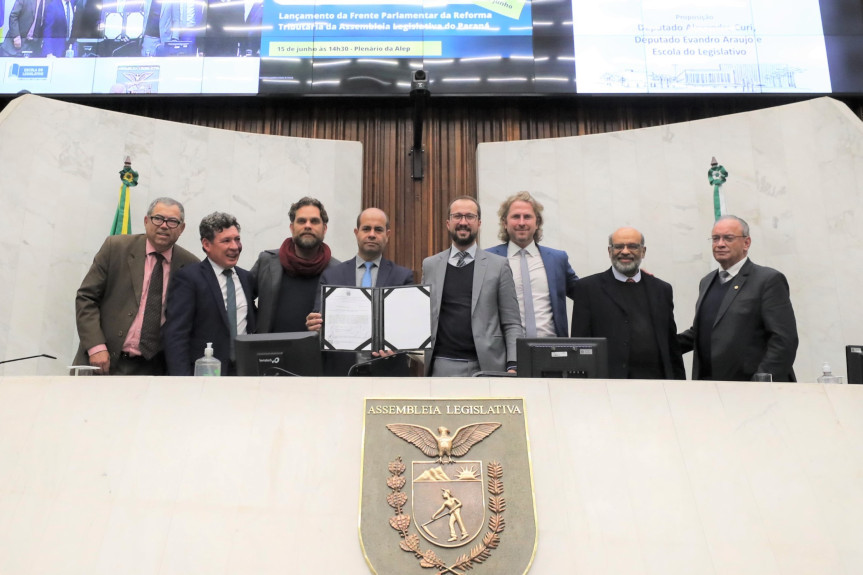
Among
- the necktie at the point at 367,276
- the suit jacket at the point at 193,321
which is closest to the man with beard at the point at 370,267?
the necktie at the point at 367,276

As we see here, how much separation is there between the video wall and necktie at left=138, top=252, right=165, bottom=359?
2.61m

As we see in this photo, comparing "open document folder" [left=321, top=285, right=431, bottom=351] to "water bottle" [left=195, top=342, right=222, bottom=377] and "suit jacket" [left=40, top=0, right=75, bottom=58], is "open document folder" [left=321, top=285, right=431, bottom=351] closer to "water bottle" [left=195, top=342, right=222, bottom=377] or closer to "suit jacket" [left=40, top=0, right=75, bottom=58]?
"water bottle" [left=195, top=342, right=222, bottom=377]

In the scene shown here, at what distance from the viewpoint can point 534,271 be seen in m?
3.48

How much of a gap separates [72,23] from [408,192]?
2762 millimetres

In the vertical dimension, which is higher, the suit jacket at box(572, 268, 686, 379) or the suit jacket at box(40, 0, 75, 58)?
the suit jacket at box(40, 0, 75, 58)

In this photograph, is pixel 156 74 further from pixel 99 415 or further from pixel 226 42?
pixel 99 415

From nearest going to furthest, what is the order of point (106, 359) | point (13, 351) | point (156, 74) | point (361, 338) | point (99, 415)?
point (99, 415), point (361, 338), point (106, 359), point (13, 351), point (156, 74)

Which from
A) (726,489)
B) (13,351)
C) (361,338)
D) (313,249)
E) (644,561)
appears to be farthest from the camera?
(13,351)

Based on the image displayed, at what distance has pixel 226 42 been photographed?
5.65 meters

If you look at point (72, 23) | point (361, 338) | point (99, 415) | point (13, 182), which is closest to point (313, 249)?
point (361, 338)

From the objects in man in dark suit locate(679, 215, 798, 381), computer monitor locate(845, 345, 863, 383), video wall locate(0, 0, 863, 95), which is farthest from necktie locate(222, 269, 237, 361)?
video wall locate(0, 0, 863, 95)

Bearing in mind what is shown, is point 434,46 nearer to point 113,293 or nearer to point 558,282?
point 558,282

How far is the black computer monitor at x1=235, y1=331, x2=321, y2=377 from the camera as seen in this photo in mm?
2670

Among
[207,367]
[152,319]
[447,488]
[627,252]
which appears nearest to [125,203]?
[152,319]
